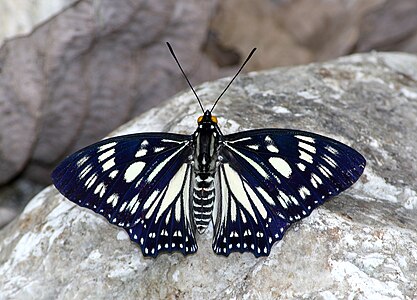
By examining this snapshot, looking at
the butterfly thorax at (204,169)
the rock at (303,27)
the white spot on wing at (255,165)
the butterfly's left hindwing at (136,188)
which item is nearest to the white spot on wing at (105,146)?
the butterfly's left hindwing at (136,188)

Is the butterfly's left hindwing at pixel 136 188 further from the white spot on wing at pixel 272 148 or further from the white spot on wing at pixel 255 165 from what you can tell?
the white spot on wing at pixel 272 148

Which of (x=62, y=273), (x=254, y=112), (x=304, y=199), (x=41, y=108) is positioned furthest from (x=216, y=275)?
(x=41, y=108)

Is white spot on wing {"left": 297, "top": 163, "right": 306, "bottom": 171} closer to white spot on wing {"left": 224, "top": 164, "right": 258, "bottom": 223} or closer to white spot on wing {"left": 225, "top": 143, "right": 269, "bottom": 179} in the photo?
white spot on wing {"left": 225, "top": 143, "right": 269, "bottom": 179}

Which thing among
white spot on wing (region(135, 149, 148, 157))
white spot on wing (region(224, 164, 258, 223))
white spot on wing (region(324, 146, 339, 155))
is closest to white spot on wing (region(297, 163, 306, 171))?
white spot on wing (region(324, 146, 339, 155))

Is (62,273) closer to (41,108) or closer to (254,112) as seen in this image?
(254,112)

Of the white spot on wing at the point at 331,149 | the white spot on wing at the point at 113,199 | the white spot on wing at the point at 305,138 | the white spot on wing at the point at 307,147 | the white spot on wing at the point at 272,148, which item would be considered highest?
the white spot on wing at the point at 305,138

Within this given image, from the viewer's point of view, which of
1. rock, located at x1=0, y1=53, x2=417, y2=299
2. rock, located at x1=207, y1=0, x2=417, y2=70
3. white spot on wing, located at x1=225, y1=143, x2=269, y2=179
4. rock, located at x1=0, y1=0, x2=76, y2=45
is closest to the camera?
rock, located at x1=0, y1=53, x2=417, y2=299
